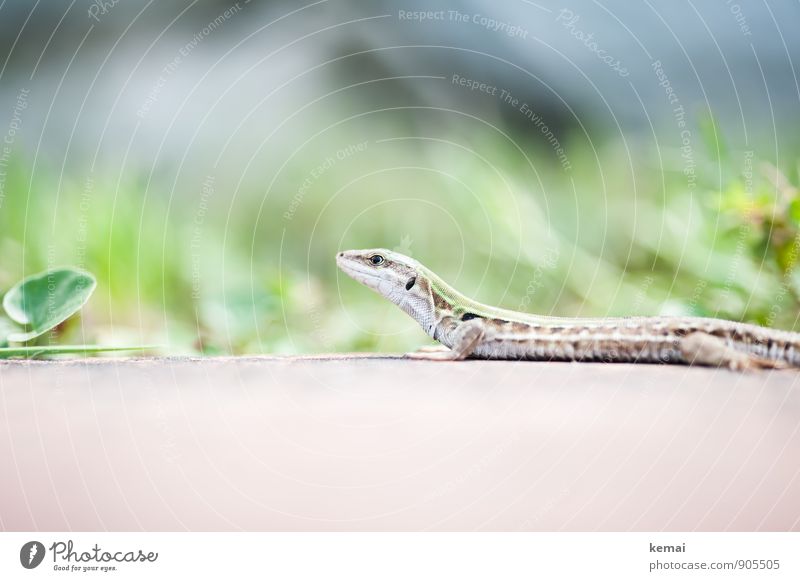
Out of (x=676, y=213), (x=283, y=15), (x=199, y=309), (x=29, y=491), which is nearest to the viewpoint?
(x=29, y=491)

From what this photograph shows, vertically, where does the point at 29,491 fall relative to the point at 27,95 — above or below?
below

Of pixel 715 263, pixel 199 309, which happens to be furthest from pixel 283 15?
pixel 715 263

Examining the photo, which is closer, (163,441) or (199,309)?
(163,441)

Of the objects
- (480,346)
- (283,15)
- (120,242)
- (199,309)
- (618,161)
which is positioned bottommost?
(480,346)

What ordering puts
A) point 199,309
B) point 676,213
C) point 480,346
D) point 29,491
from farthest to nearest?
1. point 676,213
2. point 199,309
3. point 480,346
4. point 29,491

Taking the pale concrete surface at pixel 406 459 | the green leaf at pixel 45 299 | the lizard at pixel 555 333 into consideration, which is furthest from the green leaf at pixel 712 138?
the green leaf at pixel 45 299

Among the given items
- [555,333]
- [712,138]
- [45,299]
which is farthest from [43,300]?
[712,138]

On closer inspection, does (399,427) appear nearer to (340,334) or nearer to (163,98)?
(340,334)
